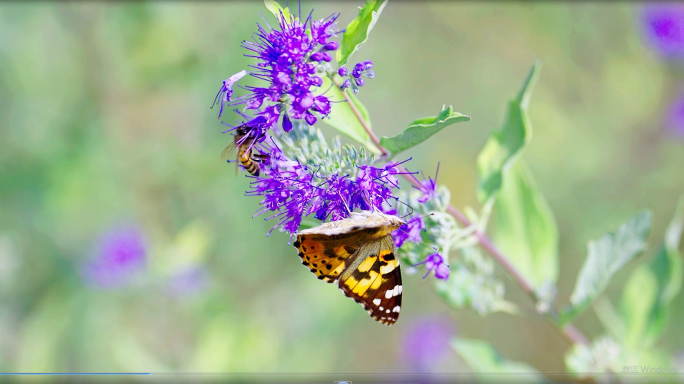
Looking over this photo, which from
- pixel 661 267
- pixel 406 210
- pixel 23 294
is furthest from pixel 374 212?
pixel 23 294

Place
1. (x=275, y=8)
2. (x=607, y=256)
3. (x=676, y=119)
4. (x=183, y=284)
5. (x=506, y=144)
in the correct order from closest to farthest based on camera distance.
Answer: (x=275, y=8), (x=506, y=144), (x=607, y=256), (x=183, y=284), (x=676, y=119)

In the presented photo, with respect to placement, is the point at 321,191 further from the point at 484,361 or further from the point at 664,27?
the point at 664,27

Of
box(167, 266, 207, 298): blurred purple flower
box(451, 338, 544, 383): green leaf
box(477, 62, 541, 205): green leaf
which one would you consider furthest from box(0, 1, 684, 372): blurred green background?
box(477, 62, 541, 205): green leaf

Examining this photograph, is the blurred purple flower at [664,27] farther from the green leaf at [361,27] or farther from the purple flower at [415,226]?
the green leaf at [361,27]

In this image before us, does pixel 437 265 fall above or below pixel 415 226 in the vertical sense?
below

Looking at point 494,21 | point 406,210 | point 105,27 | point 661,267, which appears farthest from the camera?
point 494,21

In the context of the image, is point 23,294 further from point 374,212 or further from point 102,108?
point 374,212

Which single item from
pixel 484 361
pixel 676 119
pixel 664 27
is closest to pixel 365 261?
pixel 484 361

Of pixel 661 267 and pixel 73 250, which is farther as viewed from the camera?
pixel 73 250
